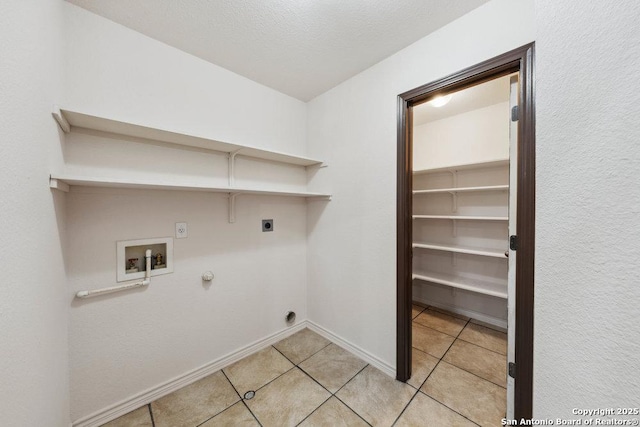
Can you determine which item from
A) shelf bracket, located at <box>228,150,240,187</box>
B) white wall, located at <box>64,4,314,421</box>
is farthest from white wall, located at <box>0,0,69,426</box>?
shelf bracket, located at <box>228,150,240,187</box>

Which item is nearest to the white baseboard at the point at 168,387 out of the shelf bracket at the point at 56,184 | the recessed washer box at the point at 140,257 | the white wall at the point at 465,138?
the recessed washer box at the point at 140,257

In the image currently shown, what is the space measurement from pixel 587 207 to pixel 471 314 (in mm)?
2659

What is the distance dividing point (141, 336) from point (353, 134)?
2.18 m

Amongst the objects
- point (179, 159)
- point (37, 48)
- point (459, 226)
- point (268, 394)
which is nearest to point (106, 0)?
point (37, 48)

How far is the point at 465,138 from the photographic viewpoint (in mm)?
2660

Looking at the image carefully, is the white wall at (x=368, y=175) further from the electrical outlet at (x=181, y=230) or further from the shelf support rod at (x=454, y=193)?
the shelf support rod at (x=454, y=193)

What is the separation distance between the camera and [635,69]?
452 mm

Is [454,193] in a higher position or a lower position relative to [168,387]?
higher

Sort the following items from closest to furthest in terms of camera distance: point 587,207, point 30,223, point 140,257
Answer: point 587,207 → point 30,223 → point 140,257

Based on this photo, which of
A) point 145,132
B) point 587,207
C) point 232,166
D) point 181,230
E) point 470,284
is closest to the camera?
point 587,207

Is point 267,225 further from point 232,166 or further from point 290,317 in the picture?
point 290,317

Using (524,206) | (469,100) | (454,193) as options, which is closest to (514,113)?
(524,206)

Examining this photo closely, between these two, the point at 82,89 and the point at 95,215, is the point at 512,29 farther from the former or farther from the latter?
the point at 95,215

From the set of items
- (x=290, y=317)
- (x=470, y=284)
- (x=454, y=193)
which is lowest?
(x=290, y=317)
